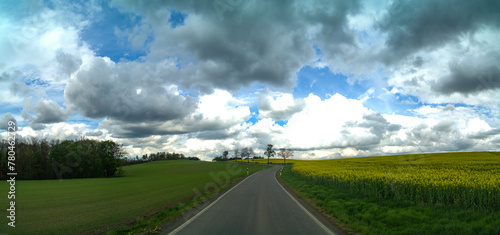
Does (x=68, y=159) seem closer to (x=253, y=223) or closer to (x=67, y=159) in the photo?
(x=67, y=159)

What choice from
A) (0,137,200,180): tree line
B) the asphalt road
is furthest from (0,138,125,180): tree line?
the asphalt road

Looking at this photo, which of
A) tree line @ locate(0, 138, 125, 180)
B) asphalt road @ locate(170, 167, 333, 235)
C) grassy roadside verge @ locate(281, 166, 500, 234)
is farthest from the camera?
tree line @ locate(0, 138, 125, 180)

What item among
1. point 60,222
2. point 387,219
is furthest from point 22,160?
point 387,219

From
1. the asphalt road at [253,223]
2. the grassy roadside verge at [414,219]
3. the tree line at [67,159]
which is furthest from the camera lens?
the tree line at [67,159]

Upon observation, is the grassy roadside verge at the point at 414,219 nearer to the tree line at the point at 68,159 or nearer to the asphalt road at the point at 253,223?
the asphalt road at the point at 253,223

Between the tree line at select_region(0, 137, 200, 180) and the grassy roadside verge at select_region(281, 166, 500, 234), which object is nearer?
the grassy roadside verge at select_region(281, 166, 500, 234)

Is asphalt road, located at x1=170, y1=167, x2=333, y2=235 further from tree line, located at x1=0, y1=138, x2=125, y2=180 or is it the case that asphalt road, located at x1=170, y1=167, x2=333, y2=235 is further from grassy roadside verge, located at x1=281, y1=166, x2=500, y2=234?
tree line, located at x1=0, y1=138, x2=125, y2=180

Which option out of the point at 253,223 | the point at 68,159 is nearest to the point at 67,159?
the point at 68,159

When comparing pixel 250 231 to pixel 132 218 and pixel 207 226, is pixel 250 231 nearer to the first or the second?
pixel 207 226

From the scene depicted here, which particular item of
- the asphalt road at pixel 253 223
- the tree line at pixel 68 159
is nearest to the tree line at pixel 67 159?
the tree line at pixel 68 159

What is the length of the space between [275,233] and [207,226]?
84.1 inches

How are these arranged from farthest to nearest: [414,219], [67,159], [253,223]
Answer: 1. [67,159]
2. [414,219]
3. [253,223]

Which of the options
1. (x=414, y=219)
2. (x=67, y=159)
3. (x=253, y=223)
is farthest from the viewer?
(x=67, y=159)

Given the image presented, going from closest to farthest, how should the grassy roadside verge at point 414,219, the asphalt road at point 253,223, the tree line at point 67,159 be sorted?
the grassy roadside verge at point 414,219 → the asphalt road at point 253,223 → the tree line at point 67,159
